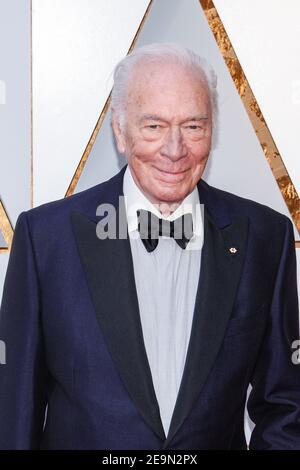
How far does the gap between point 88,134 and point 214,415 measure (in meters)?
0.89

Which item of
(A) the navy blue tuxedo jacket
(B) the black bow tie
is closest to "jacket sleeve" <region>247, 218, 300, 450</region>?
(A) the navy blue tuxedo jacket

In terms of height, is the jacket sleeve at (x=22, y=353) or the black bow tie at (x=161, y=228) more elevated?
the black bow tie at (x=161, y=228)

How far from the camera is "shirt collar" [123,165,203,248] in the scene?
161 centimetres

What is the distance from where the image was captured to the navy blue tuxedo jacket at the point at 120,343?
1466mm

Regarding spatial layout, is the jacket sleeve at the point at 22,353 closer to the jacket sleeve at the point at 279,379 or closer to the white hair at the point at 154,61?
the white hair at the point at 154,61

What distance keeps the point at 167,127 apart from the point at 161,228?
0.24m

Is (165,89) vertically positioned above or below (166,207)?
above

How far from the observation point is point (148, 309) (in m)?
1.54

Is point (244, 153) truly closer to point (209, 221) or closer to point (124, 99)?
point (209, 221)

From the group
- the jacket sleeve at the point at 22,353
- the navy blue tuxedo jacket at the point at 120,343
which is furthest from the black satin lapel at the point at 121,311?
the jacket sleeve at the point at 22,353

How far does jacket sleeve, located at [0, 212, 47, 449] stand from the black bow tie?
269 mm

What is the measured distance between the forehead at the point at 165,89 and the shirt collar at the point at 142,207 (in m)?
0.20

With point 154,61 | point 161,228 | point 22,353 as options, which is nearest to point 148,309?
point 161,228

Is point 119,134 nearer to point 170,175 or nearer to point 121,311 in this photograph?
point 170,175
